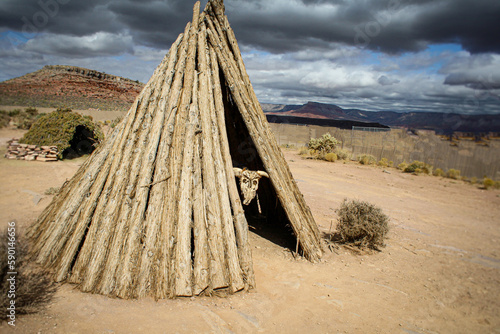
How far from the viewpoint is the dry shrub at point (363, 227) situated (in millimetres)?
5391

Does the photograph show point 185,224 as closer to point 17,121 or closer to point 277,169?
point 277,169

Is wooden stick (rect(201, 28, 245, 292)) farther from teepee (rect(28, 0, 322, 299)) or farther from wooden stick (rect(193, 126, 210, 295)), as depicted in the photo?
wooden stick (rect(193, 126, 210, 295))

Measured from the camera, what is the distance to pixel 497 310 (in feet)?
12.5

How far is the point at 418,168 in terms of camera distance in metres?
15.3

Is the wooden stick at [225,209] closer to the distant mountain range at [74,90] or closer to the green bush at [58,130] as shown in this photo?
the green bush at [58,130]

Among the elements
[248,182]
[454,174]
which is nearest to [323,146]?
[454,174]

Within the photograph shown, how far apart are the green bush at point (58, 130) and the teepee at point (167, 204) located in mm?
9360

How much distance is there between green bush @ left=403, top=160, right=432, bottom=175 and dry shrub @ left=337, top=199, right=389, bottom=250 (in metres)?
11.6

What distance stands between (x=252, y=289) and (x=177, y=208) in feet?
4.84

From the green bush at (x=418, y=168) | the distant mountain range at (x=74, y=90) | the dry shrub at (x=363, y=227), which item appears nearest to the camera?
the dry shrub at (x=363, y=227)

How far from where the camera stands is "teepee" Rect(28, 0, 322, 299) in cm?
335

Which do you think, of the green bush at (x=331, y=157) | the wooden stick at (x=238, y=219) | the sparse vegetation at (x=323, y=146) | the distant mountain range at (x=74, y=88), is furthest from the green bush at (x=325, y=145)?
the distant mountain range at (x=74, y=88)

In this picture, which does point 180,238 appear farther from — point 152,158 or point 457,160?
point 457,160

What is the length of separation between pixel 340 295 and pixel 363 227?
186cm
